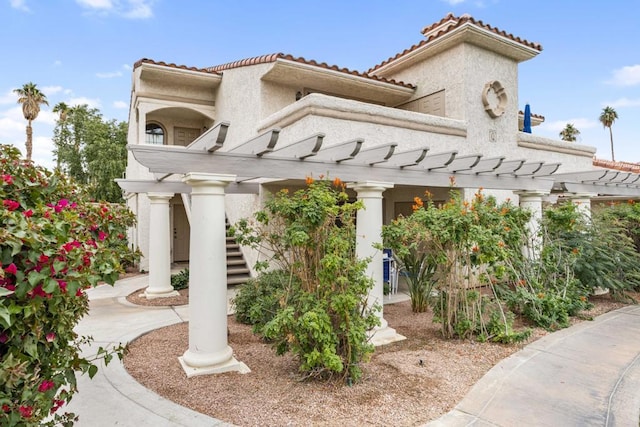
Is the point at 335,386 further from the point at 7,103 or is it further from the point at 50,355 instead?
the point at 7,103

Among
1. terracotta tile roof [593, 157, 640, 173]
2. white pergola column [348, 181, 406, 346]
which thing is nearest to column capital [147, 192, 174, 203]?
white pergola column [348, 181, 406, 346]

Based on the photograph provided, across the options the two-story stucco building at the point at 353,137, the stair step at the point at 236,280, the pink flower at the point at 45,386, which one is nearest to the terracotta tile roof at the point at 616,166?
the two-story stucco building at the point at 353,137

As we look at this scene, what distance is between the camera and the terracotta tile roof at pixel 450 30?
10.4 metres

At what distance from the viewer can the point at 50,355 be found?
6.97 ft

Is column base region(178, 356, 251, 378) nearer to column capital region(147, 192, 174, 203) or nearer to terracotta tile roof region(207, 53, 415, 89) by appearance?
column capital region(147, 192, 174, 203)

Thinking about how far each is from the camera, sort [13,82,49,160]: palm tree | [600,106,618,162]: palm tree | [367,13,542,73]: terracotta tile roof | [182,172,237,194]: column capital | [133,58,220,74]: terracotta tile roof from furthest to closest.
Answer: [600,106,618,162]: palm tree → [13,82,49,160]: palm tree → [133,58,220,74]: terracotta tile roof → [367,13,542,73]: terracotta tile roof → [182,172,237,194]: column capital

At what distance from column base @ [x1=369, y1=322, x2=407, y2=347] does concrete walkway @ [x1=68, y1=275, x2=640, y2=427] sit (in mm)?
1811

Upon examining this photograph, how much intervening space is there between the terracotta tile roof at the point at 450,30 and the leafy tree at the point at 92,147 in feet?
60.3

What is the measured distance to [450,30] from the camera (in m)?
10.6

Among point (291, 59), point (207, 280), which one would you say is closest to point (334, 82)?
point (291, 59)

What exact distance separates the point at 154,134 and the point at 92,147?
1179cm

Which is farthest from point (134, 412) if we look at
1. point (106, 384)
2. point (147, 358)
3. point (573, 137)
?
point (573, 137)

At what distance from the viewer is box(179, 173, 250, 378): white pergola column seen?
5.16 meters

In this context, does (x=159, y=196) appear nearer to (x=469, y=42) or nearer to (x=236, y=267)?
(x=236, y=267)
